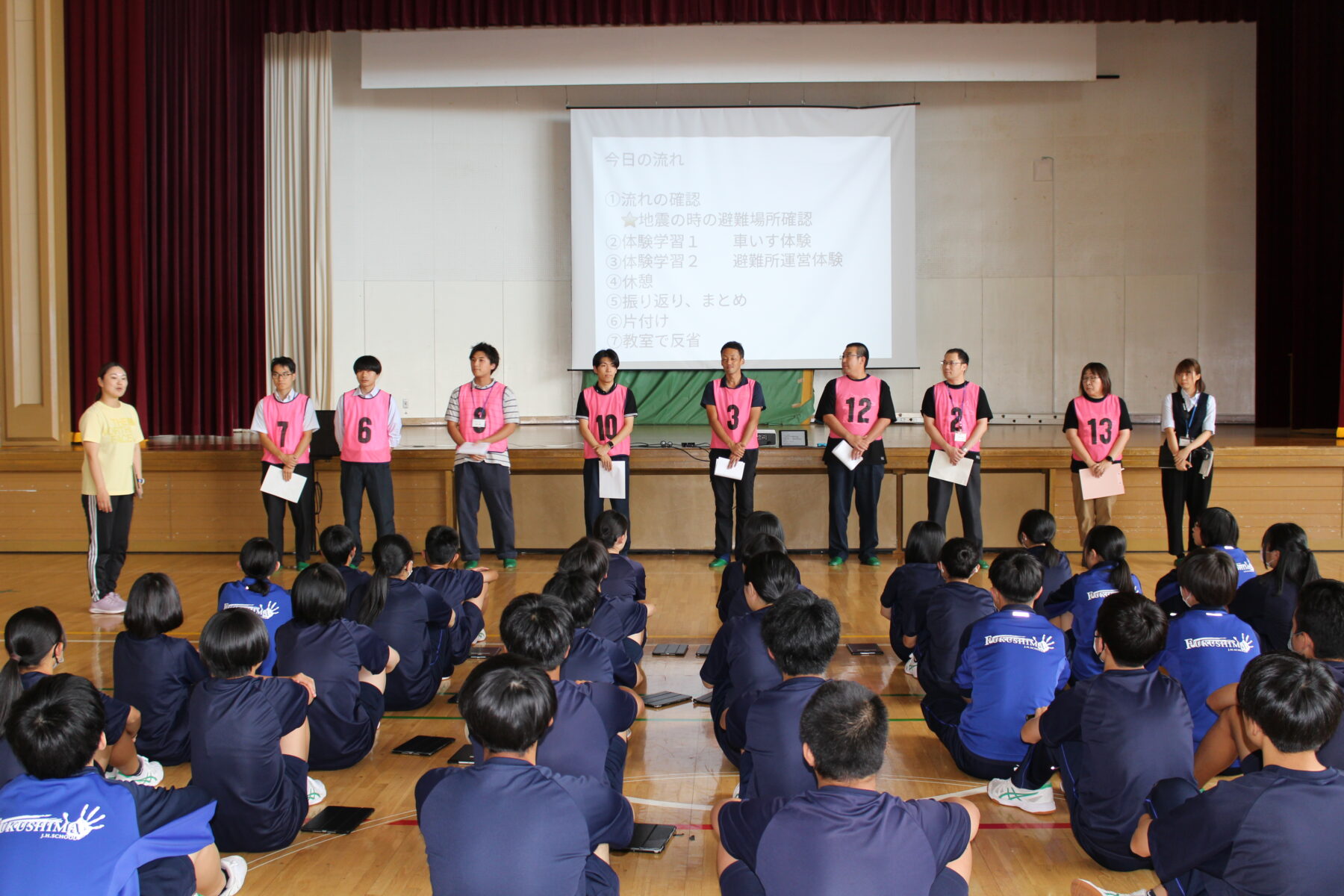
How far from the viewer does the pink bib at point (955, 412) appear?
6.14m

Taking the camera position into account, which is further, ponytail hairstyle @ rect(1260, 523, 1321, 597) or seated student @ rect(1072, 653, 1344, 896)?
ponytail hairstyle @ rect(1260, 523, 1321, 597)

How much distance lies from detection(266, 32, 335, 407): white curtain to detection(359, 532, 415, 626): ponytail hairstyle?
6.37 meters

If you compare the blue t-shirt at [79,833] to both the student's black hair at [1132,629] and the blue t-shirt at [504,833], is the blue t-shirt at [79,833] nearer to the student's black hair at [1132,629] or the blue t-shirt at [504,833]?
the blue t-shirt at [504,833]

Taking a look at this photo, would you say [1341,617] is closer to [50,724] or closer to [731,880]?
[731,880]

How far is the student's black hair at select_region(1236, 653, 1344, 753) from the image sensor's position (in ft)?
5.67

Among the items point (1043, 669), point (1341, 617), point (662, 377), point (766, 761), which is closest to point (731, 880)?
point (766, 761)

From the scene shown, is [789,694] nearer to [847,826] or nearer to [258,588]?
[847,826]

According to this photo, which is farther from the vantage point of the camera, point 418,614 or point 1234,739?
point 418,614

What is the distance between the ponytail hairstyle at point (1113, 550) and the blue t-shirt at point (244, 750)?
2598mm

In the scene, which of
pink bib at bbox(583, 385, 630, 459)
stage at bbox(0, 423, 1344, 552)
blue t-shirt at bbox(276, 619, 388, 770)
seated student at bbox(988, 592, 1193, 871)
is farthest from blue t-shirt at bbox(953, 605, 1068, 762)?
stage at bbox(0, 423, 1344, 552)

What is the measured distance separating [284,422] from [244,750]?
418cm

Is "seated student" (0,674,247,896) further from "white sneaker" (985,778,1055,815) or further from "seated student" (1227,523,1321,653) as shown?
"seated student" (1227,523,1321,653)

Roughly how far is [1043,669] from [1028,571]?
0.29 m

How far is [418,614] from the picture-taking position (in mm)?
3561
